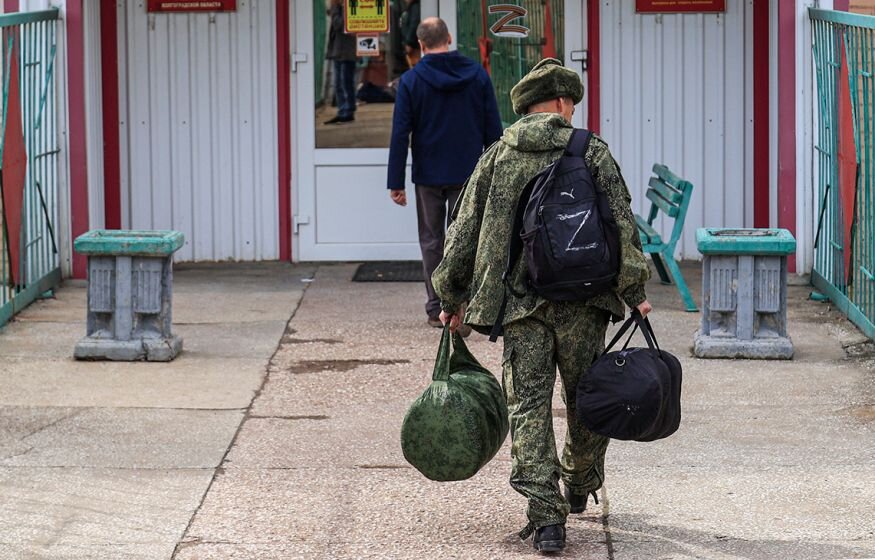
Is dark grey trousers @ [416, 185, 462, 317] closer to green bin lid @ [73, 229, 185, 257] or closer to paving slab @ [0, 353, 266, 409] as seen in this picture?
paving slab @ [0, 353, 266, 409]

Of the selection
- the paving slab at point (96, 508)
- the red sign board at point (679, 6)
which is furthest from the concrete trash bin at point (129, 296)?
the red sign board at point (679, 6)

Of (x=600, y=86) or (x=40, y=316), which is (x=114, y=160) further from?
(x=600, y=86)

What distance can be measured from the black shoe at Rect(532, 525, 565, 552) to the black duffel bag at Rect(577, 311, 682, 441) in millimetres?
361

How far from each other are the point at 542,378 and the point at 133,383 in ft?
10.3

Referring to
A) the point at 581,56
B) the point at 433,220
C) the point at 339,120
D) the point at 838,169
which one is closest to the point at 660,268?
the point at 838,169

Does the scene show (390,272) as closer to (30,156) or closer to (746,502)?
(30,156)

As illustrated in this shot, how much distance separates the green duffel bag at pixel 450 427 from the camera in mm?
5125

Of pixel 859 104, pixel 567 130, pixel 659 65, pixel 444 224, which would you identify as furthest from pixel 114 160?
pixel 567 130

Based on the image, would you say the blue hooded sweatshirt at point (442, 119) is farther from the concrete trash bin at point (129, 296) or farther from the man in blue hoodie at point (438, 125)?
the concrete trash bin at point (129, 296)

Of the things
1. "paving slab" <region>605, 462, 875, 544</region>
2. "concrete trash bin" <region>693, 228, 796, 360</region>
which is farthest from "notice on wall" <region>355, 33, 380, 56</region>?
"paving slab" <region>605, 462, 875, 544</region>

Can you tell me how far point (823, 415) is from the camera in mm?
7000

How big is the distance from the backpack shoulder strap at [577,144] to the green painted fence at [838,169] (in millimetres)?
3811

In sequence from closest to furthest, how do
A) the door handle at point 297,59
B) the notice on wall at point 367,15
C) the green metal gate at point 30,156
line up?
the green metal gate at point 30,156
the notice on wall at point 367,15
the door handle at point 297,59

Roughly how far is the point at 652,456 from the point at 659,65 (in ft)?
16.8
